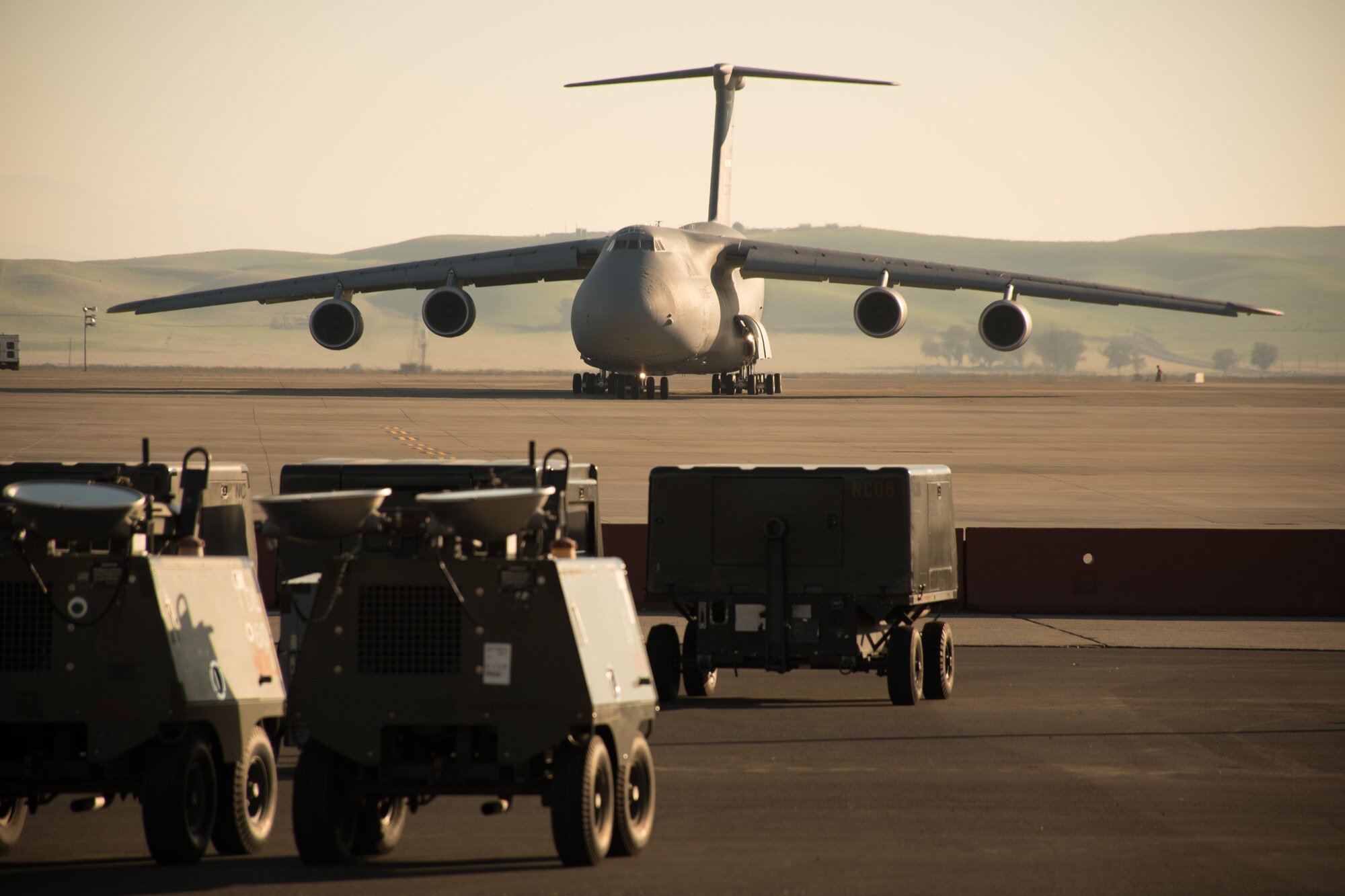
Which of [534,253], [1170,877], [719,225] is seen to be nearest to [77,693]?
[1170,877]

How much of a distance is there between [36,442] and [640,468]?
11.4 meters

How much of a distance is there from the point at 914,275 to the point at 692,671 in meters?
40.9

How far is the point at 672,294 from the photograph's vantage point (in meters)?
44.6

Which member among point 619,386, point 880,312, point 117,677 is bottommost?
point 117,677

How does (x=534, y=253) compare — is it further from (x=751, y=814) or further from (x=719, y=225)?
(x=751, y=814)

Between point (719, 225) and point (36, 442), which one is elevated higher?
point (719, 225)

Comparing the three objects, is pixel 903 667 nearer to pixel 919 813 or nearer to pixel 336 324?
pixel 919 813

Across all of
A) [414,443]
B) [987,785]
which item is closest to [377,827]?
[987,785]

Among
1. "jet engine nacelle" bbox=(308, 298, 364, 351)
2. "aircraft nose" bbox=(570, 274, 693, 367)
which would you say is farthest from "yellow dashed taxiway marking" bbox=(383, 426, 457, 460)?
"jet engine nacelle" bbox=(308, 298, 364, 351)

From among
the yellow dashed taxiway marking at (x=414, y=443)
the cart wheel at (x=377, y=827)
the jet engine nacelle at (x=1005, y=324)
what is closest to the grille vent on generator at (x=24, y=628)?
the cart wheel at (x=377, y=827)

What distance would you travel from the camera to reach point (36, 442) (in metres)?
30.9

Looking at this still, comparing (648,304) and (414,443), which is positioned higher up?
(648,304)

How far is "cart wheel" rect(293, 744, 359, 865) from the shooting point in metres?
6.93

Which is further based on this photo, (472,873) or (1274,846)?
(1274,846)
